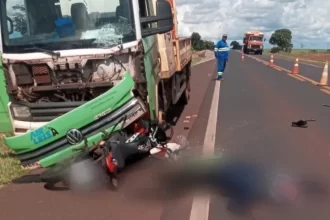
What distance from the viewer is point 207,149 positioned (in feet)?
24.3

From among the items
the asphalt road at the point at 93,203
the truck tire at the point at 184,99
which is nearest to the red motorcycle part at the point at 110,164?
the asphalt road at the point at 93,203

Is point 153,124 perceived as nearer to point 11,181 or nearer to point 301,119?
point 11,181

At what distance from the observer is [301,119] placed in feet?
34.0

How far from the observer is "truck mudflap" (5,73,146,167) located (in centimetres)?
555

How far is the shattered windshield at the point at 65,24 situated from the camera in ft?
19.9

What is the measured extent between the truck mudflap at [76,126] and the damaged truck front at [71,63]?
13 millimetres

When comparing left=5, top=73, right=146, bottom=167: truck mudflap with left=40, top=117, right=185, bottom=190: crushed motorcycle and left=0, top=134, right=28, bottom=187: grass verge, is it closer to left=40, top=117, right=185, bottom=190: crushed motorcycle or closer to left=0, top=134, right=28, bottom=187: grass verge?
left=40, top=117, right=185, bottom=190: crushed motorcycle

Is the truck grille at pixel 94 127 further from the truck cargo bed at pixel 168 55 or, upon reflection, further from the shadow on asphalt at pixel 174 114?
the shadow on asphalt at pixel 174 114

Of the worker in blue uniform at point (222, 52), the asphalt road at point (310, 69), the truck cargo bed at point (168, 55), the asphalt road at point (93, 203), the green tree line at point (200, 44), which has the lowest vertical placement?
the green tree line at point (200, 44)

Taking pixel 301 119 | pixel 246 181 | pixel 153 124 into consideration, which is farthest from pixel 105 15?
pixel 301 119

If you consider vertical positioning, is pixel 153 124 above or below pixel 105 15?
below

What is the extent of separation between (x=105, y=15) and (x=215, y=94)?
9.73 meters

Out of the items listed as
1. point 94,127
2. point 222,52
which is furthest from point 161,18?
point 222,52

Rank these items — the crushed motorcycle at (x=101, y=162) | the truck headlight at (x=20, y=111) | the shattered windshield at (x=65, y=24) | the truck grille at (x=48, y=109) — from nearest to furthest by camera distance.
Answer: the crushed motorcycle at (x=101, y=162), the truck grille at (x=48, y=109), the shattered windshield at (x=65, y=24), the truck headlight at (x=20, y=111)
